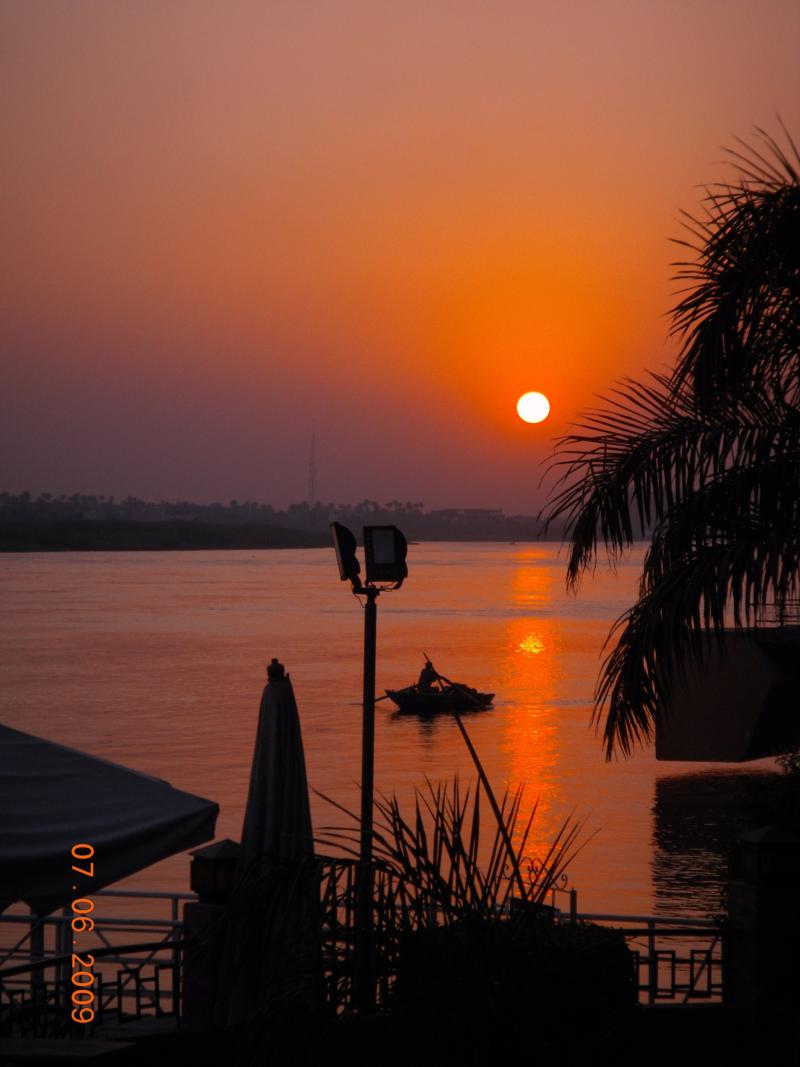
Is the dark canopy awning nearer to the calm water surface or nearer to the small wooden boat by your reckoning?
the calm water surface

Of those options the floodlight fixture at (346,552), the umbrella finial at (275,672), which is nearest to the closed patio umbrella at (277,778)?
the umbrella finial at (275,672)

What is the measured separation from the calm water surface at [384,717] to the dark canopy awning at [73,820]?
286 inches

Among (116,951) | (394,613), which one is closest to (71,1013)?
(116,951)

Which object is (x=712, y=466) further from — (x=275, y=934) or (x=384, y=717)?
(x=384, y=717)

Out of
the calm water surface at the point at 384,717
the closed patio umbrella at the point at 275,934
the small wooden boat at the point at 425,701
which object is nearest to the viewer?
the closed patio umbrella at the point at 275,934

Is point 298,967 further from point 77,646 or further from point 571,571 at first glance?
point 77,646

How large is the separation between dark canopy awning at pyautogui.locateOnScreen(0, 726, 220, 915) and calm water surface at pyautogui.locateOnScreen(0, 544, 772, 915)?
286 inches

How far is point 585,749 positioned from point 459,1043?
5174cm

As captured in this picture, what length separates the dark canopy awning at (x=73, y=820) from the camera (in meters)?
Answer: 6.84

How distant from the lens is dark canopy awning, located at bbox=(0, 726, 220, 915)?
269 inches

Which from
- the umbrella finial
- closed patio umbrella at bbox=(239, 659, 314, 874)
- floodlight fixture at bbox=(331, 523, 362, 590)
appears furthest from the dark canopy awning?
floodlight fixture at bbox=(331, 523, 362, 590)

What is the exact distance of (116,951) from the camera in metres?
7.90

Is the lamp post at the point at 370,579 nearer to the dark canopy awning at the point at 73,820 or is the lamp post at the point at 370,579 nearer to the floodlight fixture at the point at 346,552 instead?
the floodlight fixture at the point at 346,552

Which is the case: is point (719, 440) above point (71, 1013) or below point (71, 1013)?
above
